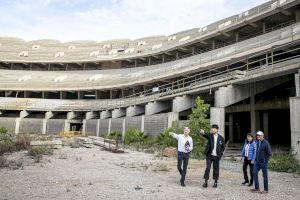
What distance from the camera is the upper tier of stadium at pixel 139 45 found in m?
33.6

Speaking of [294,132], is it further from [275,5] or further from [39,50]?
[39,50]

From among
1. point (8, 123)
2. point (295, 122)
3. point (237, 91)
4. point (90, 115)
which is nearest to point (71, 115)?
point (90, 115)

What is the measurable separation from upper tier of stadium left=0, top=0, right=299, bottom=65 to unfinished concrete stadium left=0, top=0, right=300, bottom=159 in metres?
0.16

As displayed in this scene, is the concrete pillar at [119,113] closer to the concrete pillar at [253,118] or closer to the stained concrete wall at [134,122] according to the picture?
the stained concrete wall at [134,122]

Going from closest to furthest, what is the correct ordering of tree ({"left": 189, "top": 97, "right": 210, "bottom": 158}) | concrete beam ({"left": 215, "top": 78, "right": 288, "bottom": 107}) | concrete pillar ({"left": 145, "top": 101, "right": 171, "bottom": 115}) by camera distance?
tree ({"left": 189, "top": 97, "right": 210, "bottom": 158}), concrete beam ({"left": 215, "top": 78, "right": 288, "bottom": 107}), concrete pillar ({"left": 145, "top": 101, "right": 171, "bottom": 115})

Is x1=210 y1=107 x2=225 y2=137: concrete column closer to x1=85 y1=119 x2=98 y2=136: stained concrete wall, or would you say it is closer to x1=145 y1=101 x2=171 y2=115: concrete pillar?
x1=145 y1=101 x2=171 y2=115: concrete pillar

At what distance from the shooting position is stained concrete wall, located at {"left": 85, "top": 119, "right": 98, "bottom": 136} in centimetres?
4219

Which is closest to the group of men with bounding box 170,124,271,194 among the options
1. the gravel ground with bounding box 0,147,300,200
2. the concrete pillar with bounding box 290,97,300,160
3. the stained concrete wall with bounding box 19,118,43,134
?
the gravel ground with bounding box 0,147,300,200

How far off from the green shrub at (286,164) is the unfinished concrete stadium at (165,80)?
0.91 meters

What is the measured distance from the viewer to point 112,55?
54156 millimetres

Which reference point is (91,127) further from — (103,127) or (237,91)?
(237,91)

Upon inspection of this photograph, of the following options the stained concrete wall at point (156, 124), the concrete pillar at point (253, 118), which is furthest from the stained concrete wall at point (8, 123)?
the concrete pillar at point (253, 118)

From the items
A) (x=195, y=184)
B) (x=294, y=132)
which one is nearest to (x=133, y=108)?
(x=294, y=132)

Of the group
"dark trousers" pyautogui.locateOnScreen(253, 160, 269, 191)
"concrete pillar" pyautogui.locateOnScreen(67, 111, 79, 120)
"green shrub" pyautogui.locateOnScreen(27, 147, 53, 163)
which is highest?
"concrete pillar" pyautogui.locateOnScreen(67, 111, 79, 120)
